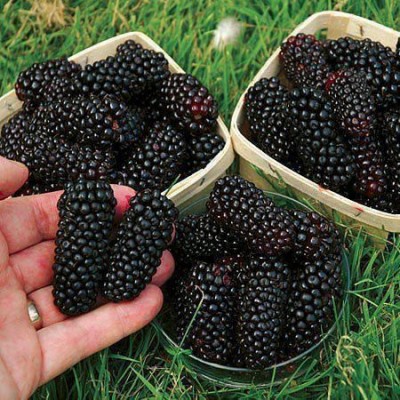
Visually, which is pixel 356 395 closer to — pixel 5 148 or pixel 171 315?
pixel 171 315

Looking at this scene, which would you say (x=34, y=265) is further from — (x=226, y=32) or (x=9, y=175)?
(x=226, y=32)

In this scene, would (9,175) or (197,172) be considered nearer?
(9,175)

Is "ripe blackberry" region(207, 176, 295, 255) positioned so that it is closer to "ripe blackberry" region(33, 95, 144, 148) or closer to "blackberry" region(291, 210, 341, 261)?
"blackberry" region(291, 210, 341, 261)

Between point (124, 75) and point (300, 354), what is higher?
point (124, 75)

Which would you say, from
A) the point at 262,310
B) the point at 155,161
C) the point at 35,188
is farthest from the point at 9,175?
the point at 262,310

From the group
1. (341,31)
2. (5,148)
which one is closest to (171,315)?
(5,148)

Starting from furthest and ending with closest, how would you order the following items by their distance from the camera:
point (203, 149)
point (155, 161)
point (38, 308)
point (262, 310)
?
point (203, 149), point (155, 161), point (38, 308), point (262, 310)
